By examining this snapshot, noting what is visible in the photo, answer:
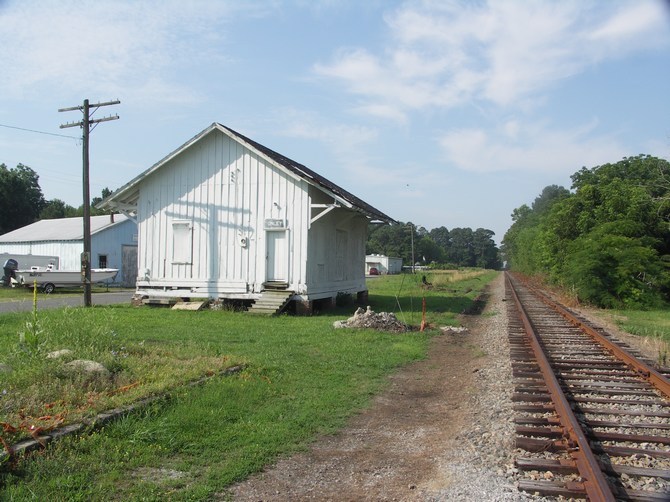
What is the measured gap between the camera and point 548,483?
4.44 meters

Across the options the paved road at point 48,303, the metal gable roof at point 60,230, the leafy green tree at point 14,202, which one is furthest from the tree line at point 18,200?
the paved road at point 48,303

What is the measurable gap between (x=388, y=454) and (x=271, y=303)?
12235 mm

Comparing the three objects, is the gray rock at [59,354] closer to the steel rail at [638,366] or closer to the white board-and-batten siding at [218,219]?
the steel rail at [638,366]

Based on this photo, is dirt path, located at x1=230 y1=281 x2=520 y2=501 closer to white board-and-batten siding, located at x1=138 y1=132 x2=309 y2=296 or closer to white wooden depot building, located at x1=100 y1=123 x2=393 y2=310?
white wooden depot building, located at x1=100 y1=123 x2=393 y2=310

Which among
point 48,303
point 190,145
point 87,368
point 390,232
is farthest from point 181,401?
point 390,232

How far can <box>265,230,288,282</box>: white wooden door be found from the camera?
18.2m

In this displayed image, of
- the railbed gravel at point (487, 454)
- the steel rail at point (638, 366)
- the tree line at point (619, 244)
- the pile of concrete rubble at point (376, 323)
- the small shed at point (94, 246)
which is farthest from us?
the small shed at point (94, 246)

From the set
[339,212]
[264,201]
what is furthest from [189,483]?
[339,212]

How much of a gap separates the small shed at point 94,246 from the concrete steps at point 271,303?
23075 mm

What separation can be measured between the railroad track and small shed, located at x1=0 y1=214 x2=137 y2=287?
33.4 metres

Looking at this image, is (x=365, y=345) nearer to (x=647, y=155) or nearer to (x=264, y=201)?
→ (x=264, y=201)

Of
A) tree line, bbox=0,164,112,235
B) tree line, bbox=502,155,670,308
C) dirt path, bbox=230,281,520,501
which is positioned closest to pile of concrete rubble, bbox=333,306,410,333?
dirt path, bbox=230,281,520,501

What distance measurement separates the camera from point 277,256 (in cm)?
1830

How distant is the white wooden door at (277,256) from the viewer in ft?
59.7
